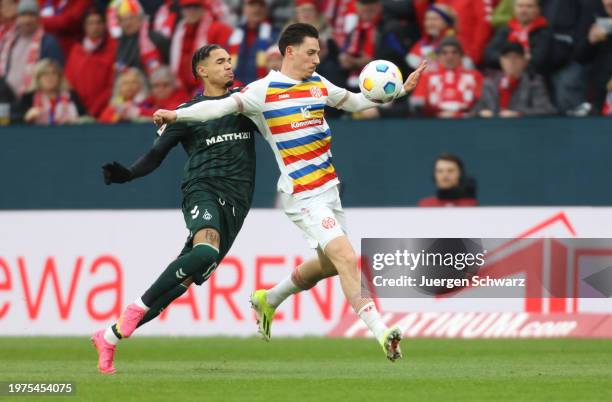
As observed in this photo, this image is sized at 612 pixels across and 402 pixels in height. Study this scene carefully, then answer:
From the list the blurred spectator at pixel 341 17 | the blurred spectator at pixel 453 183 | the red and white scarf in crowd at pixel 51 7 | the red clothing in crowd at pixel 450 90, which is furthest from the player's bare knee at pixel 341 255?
the red and white scarf in crowd at pixel 51 7

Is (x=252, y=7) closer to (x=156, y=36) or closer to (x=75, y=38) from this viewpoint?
(x=156, y=36)

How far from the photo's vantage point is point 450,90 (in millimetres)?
16938

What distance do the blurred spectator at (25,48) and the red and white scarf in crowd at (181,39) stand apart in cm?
169

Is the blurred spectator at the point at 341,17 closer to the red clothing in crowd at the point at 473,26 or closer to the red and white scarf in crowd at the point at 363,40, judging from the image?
the red and white scarf in crowd at the point at 363,40

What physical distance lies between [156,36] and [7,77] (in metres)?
2.13

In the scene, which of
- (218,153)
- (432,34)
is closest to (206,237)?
(218,153)


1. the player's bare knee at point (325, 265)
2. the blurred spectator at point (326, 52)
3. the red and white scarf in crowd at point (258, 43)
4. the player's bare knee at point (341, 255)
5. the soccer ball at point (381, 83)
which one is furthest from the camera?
the red and white scarf in crowd at point (258, 43)

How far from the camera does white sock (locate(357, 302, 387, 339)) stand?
10.4 m

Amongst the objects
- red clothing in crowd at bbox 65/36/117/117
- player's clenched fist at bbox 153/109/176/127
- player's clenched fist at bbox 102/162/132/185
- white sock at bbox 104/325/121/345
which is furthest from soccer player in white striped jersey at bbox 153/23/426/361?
red clothing in crowd at bbox 65/36/117/117

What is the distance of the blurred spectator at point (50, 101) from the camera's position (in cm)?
1839

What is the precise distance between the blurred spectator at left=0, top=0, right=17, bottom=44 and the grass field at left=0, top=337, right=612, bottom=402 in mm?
5870

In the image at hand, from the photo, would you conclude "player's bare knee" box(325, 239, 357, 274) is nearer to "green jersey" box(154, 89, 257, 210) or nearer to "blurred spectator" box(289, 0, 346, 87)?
"green jersey" box(154, 89, 257, 210)

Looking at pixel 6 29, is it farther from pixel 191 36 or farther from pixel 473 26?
pixel 473 26

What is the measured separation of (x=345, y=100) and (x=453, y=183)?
16.0 feet
